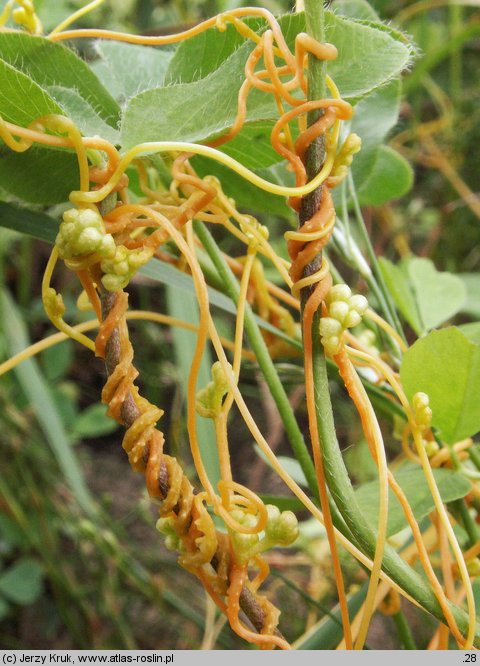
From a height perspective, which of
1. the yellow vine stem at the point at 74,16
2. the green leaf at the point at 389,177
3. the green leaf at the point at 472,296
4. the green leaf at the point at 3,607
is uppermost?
the yellow vine stem at the point at 74,16

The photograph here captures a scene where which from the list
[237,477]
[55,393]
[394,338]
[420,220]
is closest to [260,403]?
[237,477]

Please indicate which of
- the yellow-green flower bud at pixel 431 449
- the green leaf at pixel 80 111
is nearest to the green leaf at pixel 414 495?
the yellow-green flower bud at pixel 431 449

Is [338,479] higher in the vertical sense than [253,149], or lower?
lower

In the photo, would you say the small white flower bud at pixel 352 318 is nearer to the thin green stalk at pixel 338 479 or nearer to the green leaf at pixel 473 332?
the thin green stalk at pixel 338 479

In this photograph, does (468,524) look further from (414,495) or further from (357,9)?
(357,9)

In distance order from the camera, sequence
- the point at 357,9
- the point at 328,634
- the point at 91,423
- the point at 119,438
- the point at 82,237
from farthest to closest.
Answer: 1. the point at 119,438
2. the point at 91,423
3. the point at 357,9
4. the point at 328,634
5. the point at 82,237

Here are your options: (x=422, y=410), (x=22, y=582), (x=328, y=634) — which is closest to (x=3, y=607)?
(x=22, y=582)
